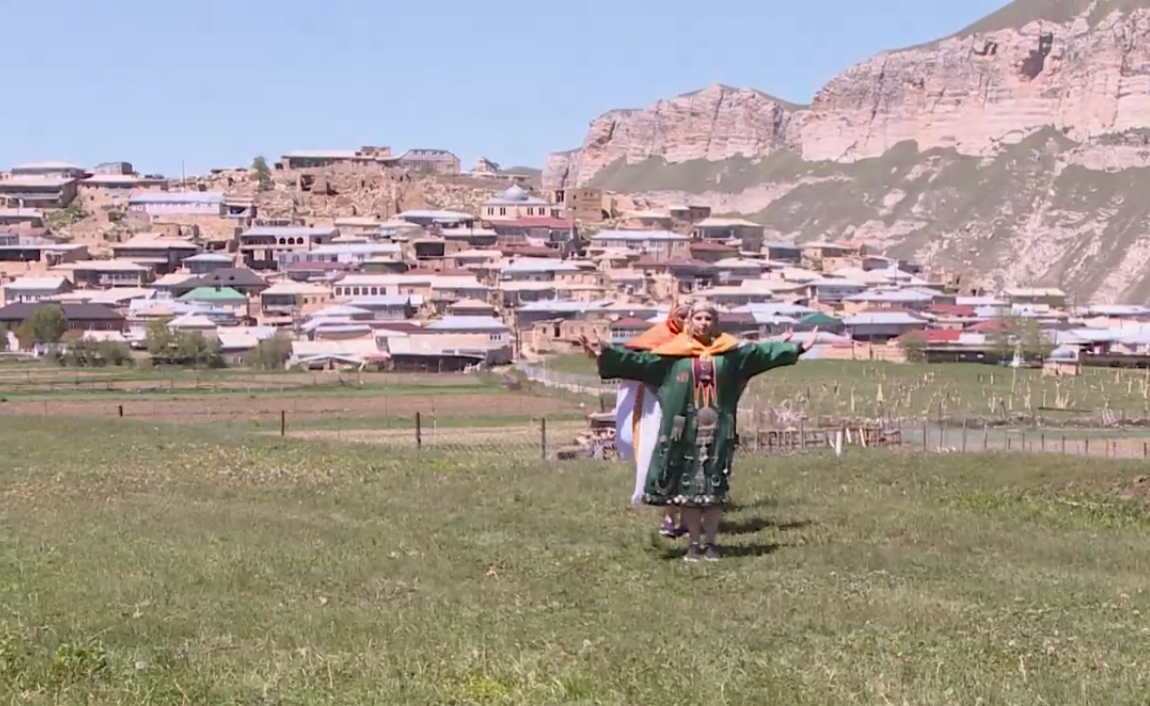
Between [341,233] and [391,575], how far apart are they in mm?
102200

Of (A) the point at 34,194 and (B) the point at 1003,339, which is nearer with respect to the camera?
(B) the point at 1003,339

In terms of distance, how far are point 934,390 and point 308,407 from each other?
87.9 feet

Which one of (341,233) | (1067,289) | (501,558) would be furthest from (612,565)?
(1067,289)

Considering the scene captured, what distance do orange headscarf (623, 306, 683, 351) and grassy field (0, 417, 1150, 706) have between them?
1.55 m

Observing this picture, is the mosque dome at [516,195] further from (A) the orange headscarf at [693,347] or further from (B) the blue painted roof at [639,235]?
(A) the orange headscarf at [693,347]

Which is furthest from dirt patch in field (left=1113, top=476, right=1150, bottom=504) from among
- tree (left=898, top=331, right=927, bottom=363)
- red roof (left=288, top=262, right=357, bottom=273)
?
red roof (left=288, top=262, right=357, bottom=273)

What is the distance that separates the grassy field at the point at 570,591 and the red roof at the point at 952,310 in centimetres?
8011

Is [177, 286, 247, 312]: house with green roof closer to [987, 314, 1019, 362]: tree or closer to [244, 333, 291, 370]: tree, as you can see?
[244, 333, 291, 370]: tree

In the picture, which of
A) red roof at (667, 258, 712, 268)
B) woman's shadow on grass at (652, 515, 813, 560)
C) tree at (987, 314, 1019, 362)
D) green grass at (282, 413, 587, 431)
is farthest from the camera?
red roof at (667, 258, 712, 268)

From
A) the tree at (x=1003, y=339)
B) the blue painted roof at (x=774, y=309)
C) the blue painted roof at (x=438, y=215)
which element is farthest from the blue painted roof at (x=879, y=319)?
the blue painted roof at (x=438, y=215)

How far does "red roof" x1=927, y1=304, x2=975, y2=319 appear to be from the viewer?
95.2 m

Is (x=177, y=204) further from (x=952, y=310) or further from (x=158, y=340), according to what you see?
(x=952, y=310)

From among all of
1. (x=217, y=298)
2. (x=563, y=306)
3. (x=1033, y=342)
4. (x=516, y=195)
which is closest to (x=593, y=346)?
(x=563, y=306)

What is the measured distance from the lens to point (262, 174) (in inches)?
5226
